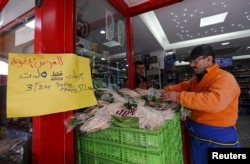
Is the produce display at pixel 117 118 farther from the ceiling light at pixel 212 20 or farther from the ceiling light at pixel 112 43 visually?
the ceiling light at pixel 212 20

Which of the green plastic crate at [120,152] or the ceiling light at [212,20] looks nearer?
the green plastic crate at [120,152]

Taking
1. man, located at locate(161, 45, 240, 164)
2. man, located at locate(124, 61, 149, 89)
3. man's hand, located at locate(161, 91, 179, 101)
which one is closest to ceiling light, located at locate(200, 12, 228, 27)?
man, located at locate(124, 61, 149, 89)

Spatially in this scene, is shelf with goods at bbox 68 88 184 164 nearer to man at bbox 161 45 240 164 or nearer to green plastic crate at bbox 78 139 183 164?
green plastic crate at bbox 78 139 183 164

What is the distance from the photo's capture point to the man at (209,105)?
136 centimetres

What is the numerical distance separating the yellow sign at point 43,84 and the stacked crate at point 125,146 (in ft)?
0.78

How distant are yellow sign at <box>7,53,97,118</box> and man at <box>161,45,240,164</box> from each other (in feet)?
2.48

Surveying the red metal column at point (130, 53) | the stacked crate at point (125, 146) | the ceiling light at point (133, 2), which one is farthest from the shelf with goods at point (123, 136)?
the ceiling light at point (133, 2)

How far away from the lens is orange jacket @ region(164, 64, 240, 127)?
135 centimetres

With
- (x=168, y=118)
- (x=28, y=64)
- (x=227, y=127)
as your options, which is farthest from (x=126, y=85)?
(x=28, y=64)

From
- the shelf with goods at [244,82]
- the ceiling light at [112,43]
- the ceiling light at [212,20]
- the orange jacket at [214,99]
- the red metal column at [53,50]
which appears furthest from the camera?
the shelf with goods at [244,82]

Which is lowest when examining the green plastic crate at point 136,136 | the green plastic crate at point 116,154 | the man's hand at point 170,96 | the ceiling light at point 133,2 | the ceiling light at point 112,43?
the green plastic crate at point 116,154

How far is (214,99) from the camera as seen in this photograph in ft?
4.41

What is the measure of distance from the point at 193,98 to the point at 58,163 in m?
1.00

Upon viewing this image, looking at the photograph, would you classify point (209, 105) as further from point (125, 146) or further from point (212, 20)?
point (212, 20)
